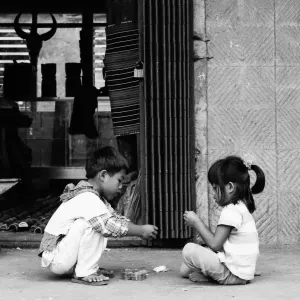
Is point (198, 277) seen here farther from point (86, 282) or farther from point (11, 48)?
point (11, 48)

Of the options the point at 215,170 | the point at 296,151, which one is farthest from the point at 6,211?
the point at 215,170

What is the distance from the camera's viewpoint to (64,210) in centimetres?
469

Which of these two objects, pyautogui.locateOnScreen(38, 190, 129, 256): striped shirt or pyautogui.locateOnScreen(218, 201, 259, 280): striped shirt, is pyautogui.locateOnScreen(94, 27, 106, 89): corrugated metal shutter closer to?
pyautogui.locateOnScreen(38, 190, 129, 256): striped shirt

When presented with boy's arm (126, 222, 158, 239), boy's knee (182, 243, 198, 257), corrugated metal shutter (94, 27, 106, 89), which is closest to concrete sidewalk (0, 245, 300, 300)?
boy's knee (182, 243, 198, 257)

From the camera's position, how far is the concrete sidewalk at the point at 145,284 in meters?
4.30

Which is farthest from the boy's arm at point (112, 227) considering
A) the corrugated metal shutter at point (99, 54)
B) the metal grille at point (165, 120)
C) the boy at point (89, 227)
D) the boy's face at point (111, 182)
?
the corrugated metal shutter at point (99, 54)

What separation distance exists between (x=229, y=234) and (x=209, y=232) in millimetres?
157

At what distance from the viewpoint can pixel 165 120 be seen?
19.8 feet

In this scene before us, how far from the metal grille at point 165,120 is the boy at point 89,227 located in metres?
1.27

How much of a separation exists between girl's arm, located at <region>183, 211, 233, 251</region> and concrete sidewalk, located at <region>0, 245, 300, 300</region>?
0.95 feet

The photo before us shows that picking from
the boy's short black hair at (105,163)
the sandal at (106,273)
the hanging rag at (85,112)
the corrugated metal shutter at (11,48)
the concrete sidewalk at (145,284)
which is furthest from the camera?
the corrugated metal shutter at (11,48)

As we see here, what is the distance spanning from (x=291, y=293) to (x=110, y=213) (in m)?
1.26

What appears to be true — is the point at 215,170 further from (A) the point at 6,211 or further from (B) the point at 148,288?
(A) the point at 6,211

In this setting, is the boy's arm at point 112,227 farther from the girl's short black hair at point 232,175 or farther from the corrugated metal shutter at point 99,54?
the corrugated metal shutter at point 99,54
